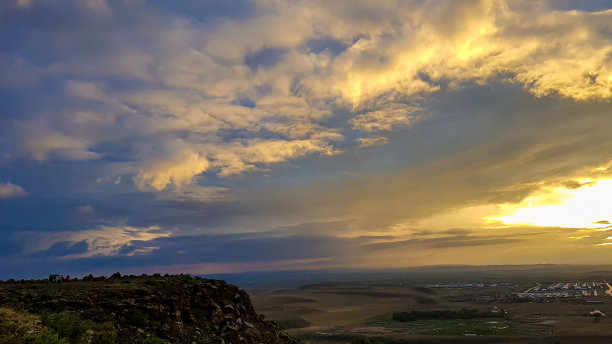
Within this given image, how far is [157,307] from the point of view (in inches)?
809

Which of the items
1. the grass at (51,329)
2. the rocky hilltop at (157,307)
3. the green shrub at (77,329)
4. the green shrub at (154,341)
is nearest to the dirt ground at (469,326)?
the rocky hilltop at (157,307)

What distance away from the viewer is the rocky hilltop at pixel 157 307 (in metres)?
17.5

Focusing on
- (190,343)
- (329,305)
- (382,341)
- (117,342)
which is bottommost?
(329,305)

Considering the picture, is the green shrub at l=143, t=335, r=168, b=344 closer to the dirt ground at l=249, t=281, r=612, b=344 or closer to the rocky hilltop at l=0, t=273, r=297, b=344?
the rocky hilltop at l=0, t=273, r=297, b=344

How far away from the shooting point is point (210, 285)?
88.3 feet

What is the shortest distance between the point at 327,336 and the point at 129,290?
77934mm

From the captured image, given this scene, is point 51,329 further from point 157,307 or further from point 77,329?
point 157,307

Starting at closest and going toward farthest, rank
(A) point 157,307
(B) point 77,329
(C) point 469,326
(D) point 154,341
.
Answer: (B) point 77,329, (D) point 154,341, (A) point 157,307, (C) point 469,326

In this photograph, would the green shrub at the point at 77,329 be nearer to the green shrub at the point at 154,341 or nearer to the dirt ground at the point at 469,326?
the green shrub at the point at 154,341

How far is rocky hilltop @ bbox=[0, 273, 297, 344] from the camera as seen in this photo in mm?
17516

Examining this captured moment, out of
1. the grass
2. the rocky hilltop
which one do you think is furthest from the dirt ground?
the grass

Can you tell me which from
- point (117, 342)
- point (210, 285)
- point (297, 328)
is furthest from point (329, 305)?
point (117, 342)

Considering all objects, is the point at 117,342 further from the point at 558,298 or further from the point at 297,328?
the point at 558,298

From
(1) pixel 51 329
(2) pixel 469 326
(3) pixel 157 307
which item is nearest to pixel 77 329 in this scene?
(1) pixel 51 329
